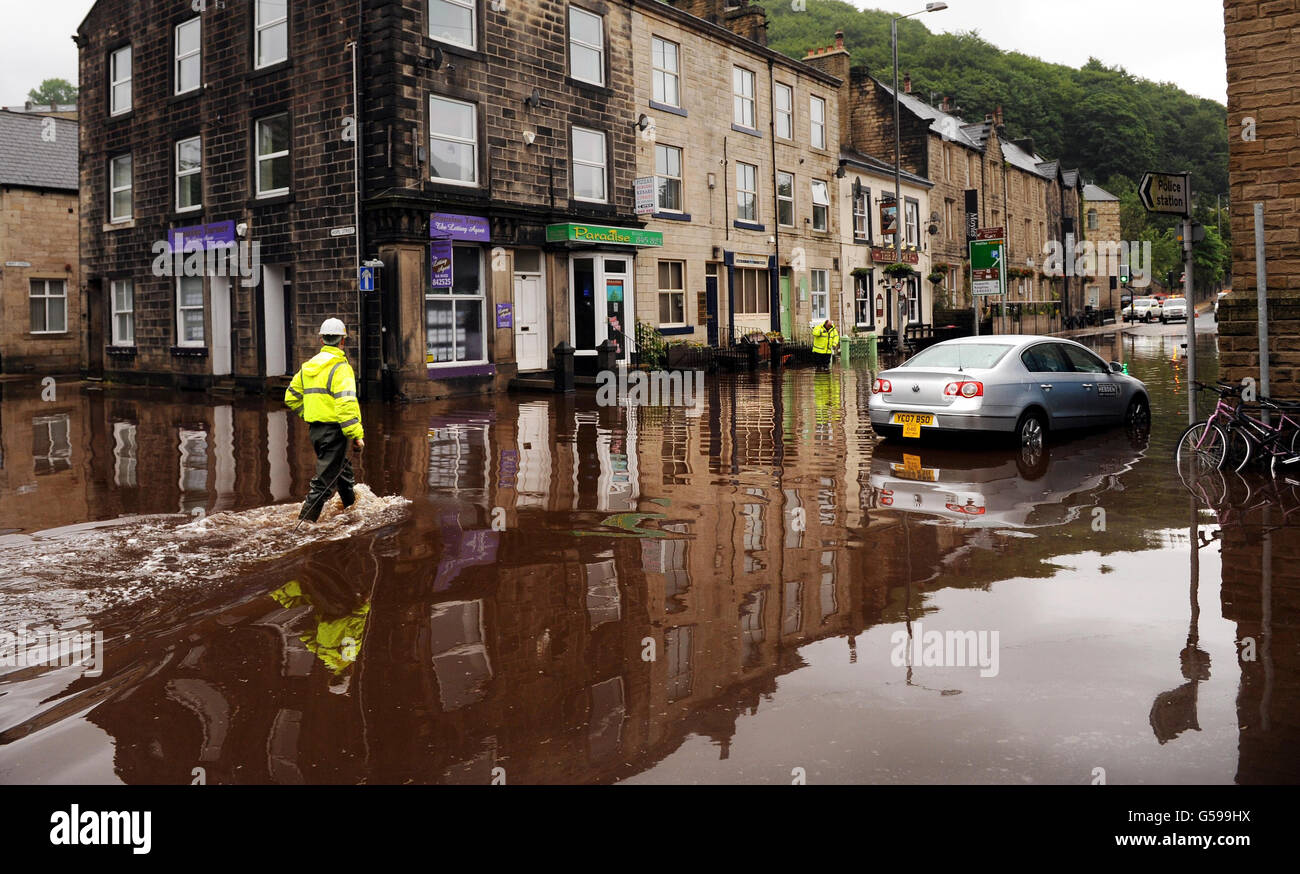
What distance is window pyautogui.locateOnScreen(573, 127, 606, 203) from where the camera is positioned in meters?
26.1

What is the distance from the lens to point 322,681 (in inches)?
204

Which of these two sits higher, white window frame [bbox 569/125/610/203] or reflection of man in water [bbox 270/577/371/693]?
white window frame [bbox 569/125/610/203]

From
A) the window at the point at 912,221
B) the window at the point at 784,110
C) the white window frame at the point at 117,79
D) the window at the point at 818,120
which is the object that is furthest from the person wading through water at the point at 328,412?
the window at the point at 912,221

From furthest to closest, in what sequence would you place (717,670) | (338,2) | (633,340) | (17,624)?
(633,340)
(338,2)
(17,624)
(717,670)

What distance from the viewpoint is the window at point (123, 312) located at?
29.0 meters

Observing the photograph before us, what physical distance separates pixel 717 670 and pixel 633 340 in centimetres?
2251

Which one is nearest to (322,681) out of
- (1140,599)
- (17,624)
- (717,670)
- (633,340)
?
(717,670)

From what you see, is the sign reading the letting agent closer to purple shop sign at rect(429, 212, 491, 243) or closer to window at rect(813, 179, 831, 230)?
window at rect(813, 179, 831, 230)

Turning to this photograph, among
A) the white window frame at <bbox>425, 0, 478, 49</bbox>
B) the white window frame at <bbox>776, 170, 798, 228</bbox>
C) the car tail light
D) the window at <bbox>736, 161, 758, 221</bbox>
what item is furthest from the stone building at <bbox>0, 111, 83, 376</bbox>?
the car tail light

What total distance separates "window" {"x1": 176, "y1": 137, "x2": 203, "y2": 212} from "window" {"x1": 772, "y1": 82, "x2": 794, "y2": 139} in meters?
17.5

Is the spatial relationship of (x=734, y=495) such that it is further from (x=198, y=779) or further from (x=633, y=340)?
(x=633, y=340)

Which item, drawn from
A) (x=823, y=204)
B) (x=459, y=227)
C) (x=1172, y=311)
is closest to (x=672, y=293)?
(x=459, y=227)

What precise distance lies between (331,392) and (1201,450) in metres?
8.74
